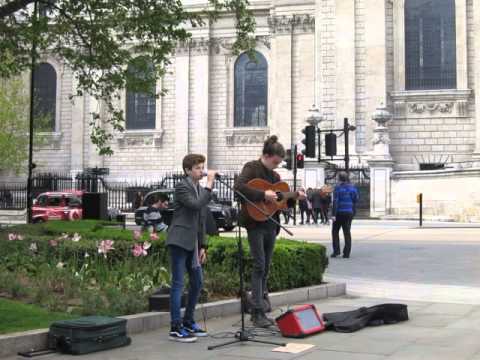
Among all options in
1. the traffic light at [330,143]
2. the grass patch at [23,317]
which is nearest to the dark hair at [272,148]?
the grass patch at [23,317]

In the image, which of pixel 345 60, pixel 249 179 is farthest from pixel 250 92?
pixel 249 179

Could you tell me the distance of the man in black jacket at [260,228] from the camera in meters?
7.41

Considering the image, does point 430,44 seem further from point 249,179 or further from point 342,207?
point 249,179

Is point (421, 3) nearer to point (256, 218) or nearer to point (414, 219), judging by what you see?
point (414, 219)

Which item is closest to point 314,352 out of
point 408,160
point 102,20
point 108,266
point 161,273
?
point 161,273

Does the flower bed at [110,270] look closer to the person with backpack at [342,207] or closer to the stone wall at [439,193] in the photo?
the person with backpack at [342,207]

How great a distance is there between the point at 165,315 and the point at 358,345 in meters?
2.31

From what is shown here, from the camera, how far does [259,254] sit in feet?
24.7

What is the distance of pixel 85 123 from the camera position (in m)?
46.0

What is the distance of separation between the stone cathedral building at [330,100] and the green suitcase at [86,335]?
81.9 ft

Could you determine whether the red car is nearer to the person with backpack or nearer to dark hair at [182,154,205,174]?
the person with backpack

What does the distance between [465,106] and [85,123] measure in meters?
24.8

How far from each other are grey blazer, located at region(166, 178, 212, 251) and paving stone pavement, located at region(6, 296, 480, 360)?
40.4 inches

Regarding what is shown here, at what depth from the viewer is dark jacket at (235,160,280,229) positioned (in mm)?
7258
